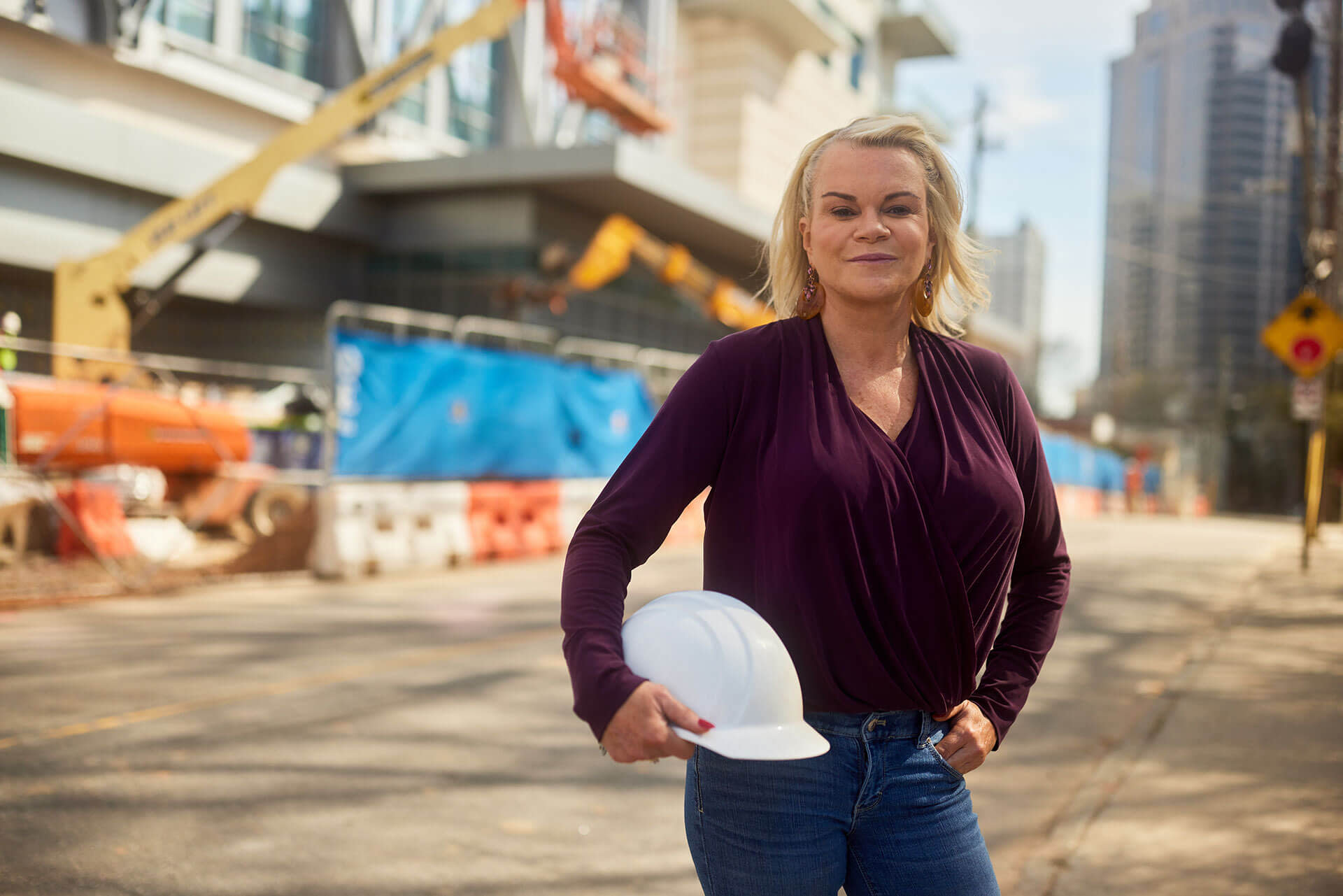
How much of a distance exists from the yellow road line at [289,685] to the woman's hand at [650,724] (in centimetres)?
492

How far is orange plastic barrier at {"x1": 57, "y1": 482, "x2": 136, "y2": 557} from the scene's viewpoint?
1152 cm

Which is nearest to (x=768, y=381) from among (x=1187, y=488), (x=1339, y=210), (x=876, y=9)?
(x=1339, y=210)

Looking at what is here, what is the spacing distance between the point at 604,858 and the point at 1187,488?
59946mm

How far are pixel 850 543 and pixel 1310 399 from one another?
15.6 meters

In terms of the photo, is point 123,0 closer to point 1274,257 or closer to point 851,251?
point 851,251

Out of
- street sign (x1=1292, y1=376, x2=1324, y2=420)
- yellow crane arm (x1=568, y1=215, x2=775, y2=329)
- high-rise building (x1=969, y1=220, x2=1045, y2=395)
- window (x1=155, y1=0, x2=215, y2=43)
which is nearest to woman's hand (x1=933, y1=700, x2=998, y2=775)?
street sign (x1=1292, y1=376, x2=1324, y2=420)

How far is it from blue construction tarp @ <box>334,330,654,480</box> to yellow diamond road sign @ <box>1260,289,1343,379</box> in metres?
7.77

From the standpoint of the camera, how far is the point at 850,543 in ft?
6.03

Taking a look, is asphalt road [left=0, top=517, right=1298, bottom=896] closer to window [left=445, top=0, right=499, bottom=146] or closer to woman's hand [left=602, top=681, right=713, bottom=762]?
woman's hand [left=602, top=681, right=713, bottom=762]

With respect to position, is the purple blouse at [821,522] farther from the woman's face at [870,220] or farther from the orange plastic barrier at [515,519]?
the orange plastic barrier at [515,519]

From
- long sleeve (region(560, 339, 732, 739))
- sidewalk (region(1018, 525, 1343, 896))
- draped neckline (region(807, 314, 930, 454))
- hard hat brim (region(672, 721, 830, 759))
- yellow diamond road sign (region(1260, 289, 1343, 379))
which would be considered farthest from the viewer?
yellow diamond road sign (region(1260, 289, 1343, 379))

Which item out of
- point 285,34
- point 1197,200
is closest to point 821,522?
point 285,34

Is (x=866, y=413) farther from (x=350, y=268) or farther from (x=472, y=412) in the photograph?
(x=350, y=268)

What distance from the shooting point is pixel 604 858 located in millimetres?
4301
